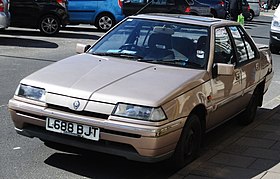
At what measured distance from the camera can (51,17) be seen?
16.4 m

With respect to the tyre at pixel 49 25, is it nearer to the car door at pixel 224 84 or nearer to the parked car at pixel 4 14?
the parked car at pixel 4 14

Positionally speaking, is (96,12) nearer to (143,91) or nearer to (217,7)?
(217,7)

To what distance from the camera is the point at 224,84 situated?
226 inches

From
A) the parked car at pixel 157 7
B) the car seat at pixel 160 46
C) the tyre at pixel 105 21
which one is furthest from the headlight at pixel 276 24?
the car seat at pixel 160 46

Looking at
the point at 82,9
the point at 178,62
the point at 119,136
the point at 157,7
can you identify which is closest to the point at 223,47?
the point at 178,62

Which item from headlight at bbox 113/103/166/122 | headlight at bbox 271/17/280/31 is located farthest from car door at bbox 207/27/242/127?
headlight at bbox 271/17/280/31

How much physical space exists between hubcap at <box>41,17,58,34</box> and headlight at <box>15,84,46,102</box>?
11635 mm

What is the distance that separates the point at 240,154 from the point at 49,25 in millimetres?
11640

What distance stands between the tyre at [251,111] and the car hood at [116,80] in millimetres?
1901

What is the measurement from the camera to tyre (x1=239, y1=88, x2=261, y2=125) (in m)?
7.01

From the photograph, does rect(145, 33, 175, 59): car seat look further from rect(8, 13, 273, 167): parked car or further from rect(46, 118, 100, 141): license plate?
rect(46, 118, 100, 141): license plate

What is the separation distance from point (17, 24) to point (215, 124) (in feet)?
37.9

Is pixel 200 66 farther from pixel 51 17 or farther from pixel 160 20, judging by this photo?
pixel 51 17

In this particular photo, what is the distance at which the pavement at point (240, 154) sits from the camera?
5032 millimetres
